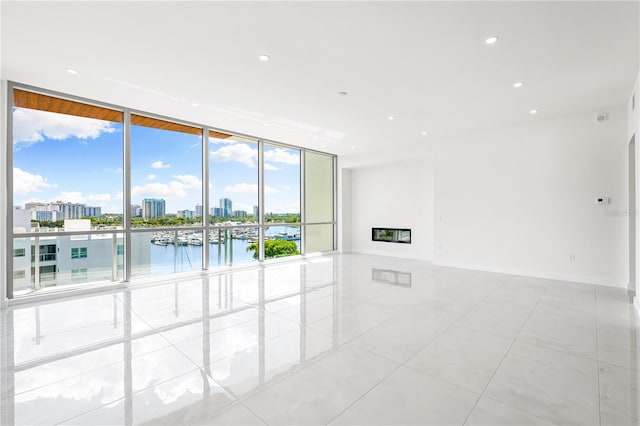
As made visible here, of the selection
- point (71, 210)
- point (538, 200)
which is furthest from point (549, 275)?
point (71, 210)

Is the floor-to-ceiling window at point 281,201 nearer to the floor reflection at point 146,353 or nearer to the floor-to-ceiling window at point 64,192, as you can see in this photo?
the floor reflection at point 146,353

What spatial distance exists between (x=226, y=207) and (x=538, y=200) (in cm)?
648

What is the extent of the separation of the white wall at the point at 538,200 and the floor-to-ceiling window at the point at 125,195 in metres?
4.43

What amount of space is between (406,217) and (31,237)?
7873 millimetres

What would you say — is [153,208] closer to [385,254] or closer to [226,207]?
[226,207]

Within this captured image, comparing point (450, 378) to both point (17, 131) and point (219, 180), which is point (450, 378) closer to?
point (219, 180)

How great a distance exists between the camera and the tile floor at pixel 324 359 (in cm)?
193

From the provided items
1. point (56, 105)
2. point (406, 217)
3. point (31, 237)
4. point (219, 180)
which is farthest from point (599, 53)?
point (31, 237)

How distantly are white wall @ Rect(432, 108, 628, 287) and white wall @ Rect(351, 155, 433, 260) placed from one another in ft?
2.56

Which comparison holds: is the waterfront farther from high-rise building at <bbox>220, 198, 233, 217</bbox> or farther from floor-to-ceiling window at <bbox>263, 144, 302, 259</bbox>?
high-rise building at <bbox>220, 198, 233, 217</bbox>

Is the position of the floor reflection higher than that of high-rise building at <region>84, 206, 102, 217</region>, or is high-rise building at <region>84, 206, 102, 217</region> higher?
high-rise building at <region>84, 206, 102, 217</region>

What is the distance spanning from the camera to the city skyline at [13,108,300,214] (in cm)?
451

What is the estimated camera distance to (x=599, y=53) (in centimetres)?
335

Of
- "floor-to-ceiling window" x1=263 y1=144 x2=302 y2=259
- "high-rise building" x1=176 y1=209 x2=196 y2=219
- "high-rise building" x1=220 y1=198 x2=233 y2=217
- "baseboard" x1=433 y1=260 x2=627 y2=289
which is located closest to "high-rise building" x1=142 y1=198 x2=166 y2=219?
"high-rise building" x1=176 y1=209 x2=196 y2=219
